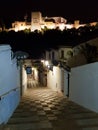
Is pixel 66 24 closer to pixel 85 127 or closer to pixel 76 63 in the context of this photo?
pixel 76 63

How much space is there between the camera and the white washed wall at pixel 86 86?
11.9 m

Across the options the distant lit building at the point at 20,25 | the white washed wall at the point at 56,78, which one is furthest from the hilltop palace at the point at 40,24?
the white washed wall at the point at 56,78

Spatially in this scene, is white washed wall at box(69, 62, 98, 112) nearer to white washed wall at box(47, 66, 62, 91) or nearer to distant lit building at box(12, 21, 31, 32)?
white washed wall at box(47, 66, 62, 91)

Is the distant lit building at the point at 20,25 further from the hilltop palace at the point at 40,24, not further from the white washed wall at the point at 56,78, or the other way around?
the white washed wall at the point at 56,78

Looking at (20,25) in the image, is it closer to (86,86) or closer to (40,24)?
(40,24)

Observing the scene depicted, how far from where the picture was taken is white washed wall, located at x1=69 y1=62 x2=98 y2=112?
1187 cm

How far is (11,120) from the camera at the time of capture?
33.6 feet

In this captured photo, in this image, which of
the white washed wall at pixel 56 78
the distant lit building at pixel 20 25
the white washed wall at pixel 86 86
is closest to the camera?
the white washed wall at pixel 86 86

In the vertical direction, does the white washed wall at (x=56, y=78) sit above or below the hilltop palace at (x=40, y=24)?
below

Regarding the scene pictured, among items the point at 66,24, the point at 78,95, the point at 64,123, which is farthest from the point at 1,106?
the point at 66,24

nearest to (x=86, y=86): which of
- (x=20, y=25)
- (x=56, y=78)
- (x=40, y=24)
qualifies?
(x=56, y=78)

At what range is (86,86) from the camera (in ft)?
44.5

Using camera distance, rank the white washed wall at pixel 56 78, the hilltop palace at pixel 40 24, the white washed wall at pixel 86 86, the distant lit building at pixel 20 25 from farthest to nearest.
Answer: the distant lit building at pixel 20 25 → the hilltop palace at pixel 40 24 → the white washed wall at pixel 56 78 → the white washed wall at pixel 86 86

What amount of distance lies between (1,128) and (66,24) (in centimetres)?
9890
